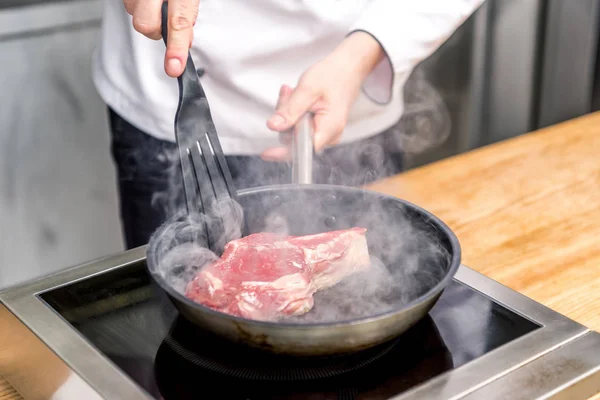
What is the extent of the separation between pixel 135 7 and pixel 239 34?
39cm

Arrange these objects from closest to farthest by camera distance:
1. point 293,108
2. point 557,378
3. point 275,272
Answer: point 557,378 < point 275,272 < point 293,108

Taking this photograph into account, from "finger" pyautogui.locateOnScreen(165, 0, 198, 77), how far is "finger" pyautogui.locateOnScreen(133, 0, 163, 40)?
0.15ft

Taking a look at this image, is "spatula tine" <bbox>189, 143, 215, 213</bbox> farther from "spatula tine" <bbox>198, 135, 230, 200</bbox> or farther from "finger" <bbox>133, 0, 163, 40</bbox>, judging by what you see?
"finger" <bbox>133, 0, 163, 40</bbox>

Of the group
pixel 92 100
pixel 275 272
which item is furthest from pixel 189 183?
pixel 92 100

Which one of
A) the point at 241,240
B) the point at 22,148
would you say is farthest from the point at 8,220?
the point at 241,240

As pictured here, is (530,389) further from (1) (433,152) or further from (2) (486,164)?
(1) (433,152)

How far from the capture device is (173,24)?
1084 millimetres

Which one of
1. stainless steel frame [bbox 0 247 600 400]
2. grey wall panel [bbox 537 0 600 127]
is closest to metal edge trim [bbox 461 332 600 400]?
stainless steel frame [bbox 0 247 600 400]

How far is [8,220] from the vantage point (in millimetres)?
2018

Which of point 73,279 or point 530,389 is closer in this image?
point 530,389

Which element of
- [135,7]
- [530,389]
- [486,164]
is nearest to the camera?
[530,389]

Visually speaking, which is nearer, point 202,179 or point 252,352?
point 252,352

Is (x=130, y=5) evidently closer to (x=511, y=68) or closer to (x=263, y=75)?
(x=263, y=75)

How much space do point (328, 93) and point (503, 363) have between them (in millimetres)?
674
